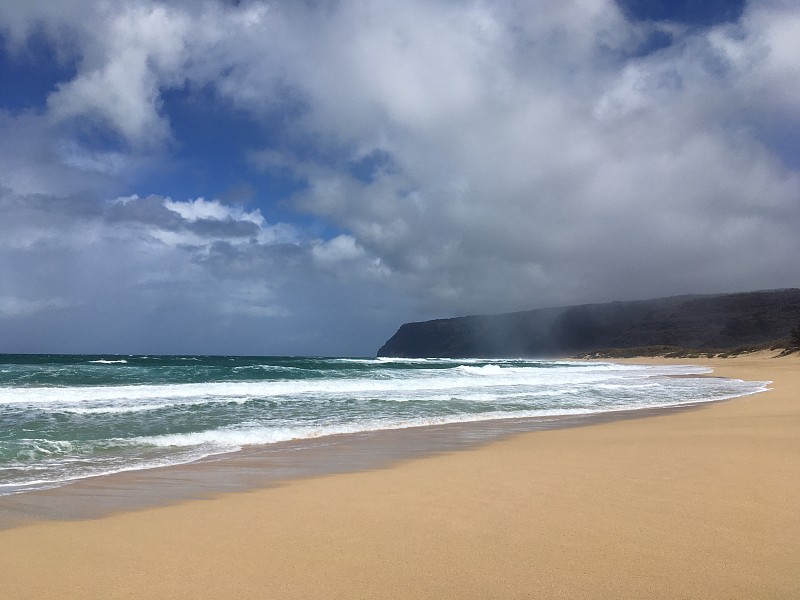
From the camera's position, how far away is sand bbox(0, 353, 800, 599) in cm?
305

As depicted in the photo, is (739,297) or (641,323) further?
(641,323)

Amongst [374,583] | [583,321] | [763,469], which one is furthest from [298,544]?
[583,321]

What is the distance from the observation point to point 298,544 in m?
3.82

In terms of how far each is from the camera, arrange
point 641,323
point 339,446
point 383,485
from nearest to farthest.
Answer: point 383,485
point 339,446
point 641,323

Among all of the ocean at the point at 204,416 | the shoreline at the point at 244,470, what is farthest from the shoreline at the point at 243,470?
the ocean at the point at 204,416

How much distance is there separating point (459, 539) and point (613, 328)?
14786 centimetres

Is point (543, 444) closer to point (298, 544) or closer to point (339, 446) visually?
point (339, 446)

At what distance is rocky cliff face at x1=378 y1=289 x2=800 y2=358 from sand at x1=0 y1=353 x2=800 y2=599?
10962cm

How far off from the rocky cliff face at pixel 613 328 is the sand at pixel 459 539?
110 meters

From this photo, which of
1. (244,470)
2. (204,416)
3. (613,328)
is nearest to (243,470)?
(244,470)

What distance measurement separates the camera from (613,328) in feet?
463

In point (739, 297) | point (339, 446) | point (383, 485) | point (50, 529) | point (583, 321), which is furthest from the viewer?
point (583, 321)

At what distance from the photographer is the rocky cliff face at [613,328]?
11056 centimetres

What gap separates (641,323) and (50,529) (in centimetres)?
14561
